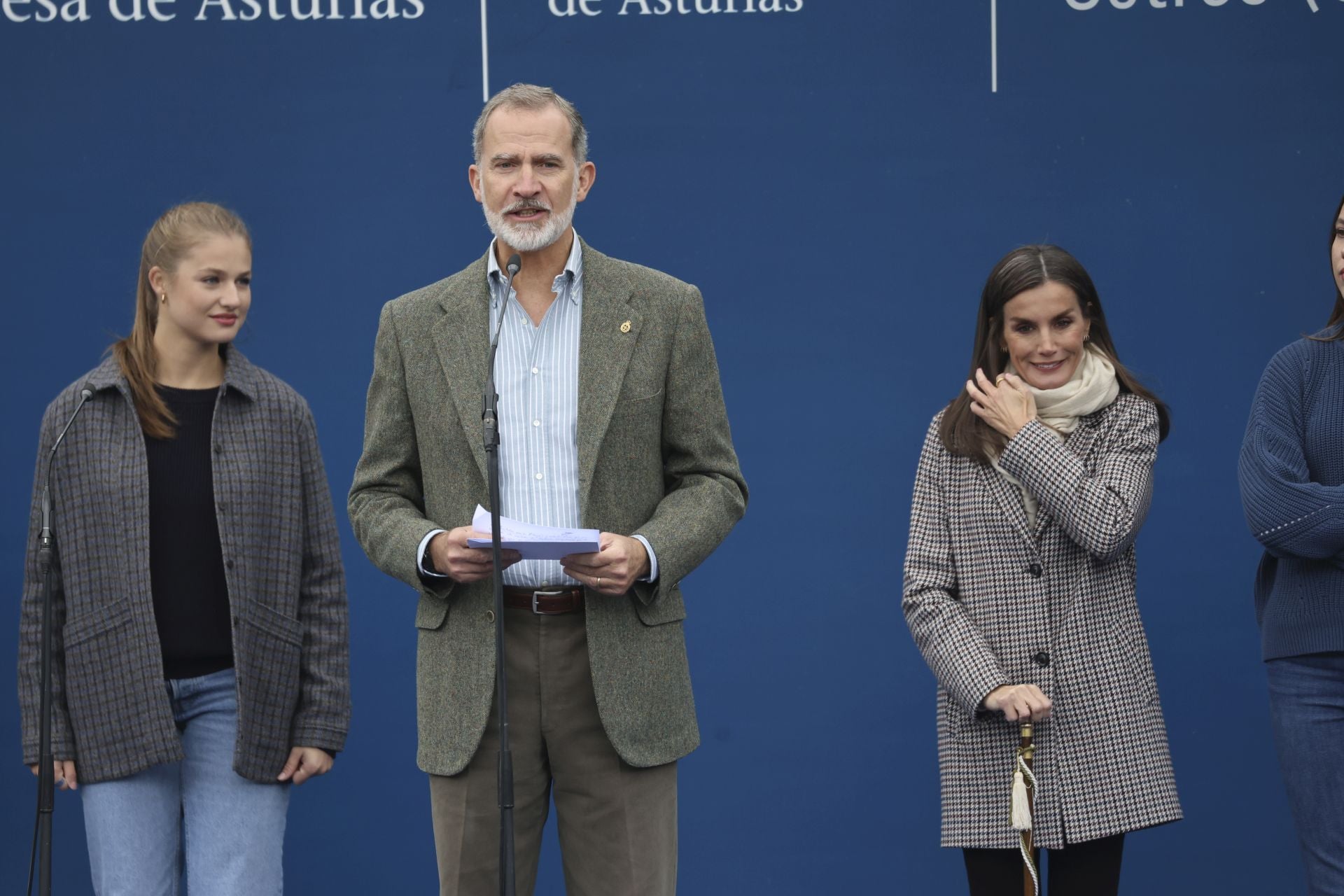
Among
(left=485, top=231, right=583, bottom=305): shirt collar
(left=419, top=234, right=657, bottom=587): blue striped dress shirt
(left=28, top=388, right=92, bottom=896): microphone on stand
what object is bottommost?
(left=28, top=388, right=92, bottom=896): microphone on stand

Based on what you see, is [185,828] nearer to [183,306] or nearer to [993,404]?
[183,306]

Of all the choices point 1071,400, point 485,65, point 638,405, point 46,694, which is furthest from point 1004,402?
point 485,65

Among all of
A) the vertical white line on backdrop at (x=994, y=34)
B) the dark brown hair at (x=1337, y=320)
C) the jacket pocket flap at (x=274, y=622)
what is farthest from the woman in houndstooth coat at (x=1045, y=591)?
the vertical white line on backdrop at (x=994, y=34)

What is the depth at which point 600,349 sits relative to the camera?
9.36 ft

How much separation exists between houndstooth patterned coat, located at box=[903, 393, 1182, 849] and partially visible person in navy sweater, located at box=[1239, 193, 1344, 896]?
28 cm

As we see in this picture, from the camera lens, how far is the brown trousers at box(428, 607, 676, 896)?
9.16 feet

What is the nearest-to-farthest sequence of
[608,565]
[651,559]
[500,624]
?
1. [500,624]
2. [608,565]
3. [651,559]

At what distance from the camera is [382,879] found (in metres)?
4.39

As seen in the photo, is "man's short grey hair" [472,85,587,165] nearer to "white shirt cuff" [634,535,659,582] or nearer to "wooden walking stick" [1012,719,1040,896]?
"white shirt cuff" [634,535,659,582]

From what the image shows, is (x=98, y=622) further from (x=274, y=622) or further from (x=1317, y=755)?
(x=1317, y=755)

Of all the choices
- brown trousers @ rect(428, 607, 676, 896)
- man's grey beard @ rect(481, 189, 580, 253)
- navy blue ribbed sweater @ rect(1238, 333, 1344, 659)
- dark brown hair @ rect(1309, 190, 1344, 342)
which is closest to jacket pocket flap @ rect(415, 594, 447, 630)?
brown trousers @ rect(428, 607, 676, 896)

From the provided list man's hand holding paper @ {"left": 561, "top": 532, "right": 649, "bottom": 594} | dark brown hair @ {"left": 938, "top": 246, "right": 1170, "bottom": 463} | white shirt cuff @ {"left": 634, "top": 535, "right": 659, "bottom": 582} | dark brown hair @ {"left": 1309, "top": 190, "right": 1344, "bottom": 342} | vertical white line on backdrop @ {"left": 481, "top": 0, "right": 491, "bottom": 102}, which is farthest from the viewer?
vertical white line on backdrop @ {"left": 481, "top": 0, "right": 491, "bottom": 102}

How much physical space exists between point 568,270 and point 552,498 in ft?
1.34

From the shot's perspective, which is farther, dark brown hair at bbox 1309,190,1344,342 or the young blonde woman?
dark brown hair at bbox 1309,190,1344,342
